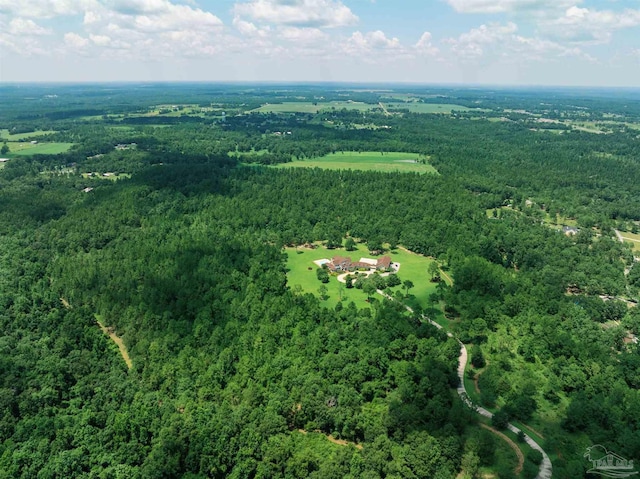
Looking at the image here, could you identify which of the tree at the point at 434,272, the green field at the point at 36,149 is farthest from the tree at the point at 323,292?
the green field at the point at 36,149

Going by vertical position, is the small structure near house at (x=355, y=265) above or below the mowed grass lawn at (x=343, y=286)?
above

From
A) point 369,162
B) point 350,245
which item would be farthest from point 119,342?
point 369,162

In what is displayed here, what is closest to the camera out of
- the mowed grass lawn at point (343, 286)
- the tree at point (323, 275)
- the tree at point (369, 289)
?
the tree at point (369, 289)

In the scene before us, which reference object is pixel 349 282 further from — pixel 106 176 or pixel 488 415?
pixel 106 176

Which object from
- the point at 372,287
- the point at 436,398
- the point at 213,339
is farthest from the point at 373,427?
the point at 372,287

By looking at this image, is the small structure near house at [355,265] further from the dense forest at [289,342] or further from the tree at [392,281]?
the dense forest at [289,342]

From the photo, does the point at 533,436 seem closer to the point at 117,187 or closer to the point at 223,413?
the point at 223,413

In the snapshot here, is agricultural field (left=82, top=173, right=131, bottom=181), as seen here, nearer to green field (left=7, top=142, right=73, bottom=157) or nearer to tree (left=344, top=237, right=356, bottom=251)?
green field (left=7, top=142, right=73, bottom=157)
